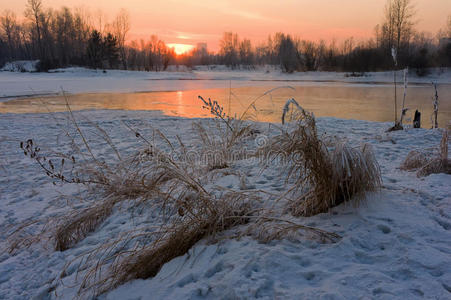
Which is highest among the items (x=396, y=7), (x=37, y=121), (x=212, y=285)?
(x=396, y=7)

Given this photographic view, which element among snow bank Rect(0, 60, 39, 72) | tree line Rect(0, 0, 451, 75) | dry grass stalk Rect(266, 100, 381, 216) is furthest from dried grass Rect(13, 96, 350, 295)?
snow bank Rect(0, 60, 39, 72)

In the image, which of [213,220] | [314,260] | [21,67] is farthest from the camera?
[21,67]

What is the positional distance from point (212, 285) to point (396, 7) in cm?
4318

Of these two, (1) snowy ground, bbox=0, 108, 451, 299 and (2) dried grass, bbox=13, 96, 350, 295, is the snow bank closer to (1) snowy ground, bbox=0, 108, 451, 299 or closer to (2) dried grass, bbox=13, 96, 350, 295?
(1) snowy ground, bbox=0, 108, 451, 299

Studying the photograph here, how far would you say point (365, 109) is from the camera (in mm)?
10156

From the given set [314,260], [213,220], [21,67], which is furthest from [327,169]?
[21,67]

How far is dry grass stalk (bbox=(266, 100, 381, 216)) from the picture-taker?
213 centimetres

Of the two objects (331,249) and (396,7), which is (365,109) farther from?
(396,7)

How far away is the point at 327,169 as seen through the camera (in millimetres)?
2170

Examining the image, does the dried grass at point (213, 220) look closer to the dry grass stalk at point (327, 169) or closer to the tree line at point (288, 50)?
the dry grass stalk at point (327, 169)

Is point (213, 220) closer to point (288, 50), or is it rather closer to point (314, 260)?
point (314, 260)

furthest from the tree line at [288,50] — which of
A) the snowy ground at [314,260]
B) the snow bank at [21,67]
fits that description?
the snowy ground at [314,260]

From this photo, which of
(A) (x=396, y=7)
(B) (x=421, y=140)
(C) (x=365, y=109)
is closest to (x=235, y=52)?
(A) (x=396, y=7)

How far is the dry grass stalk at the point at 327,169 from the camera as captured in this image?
2127 mm
